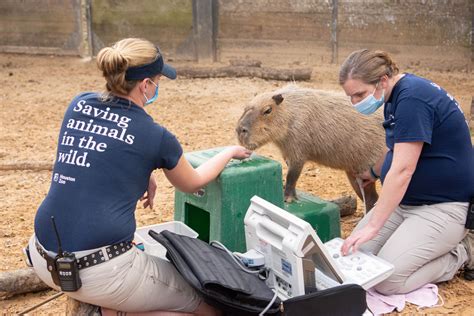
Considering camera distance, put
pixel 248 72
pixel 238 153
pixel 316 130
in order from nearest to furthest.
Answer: pixel 238 153 < pixel 316 130 < pixel 248 72

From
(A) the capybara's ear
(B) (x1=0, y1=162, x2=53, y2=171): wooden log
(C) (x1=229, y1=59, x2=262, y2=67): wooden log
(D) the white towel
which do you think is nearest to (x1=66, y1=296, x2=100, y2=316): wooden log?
(D) the white towel

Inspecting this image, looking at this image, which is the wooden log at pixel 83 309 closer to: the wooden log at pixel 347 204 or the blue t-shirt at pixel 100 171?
the blue t-shirt at pixel 100 171

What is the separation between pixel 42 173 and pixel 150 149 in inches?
125

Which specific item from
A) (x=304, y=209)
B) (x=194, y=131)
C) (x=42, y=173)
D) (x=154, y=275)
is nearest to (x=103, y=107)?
(x=154, y=275)

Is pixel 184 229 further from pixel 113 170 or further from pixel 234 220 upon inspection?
pixel 113 170

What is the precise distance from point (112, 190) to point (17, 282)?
3.96 ft

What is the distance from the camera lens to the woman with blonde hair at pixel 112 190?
2.55m

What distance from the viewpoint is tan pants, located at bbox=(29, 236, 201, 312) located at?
255cm

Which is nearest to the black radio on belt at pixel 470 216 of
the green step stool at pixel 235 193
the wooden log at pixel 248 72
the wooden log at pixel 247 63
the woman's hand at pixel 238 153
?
the green step stool at pixel 235 193

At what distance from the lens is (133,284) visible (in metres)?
2.59

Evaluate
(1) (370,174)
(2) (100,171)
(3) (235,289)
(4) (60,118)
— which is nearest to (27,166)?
(4) (60,118)

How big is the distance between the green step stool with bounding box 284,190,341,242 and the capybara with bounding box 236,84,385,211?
49 centimetres

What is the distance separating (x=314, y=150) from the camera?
14.2ft

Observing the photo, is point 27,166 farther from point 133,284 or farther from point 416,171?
point 416,171
